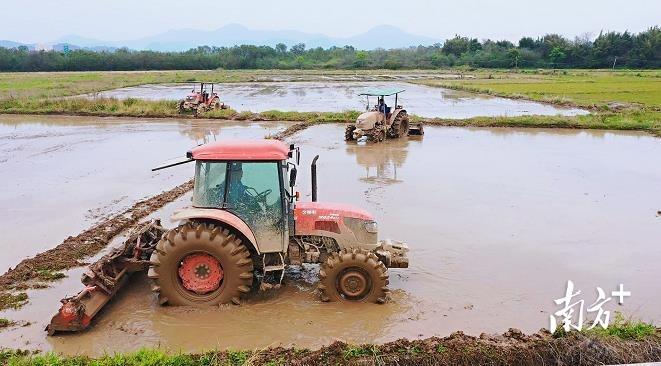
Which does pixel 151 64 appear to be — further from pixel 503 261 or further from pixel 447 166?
pixel 503 261

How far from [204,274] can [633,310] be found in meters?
5.32

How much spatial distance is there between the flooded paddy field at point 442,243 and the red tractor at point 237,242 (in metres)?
0.24

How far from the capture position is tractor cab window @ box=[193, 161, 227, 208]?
21.6 feet

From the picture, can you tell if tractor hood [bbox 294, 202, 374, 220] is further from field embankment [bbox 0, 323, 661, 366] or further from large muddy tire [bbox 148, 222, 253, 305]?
field embankment [bbox 0, 323, 661, 366]

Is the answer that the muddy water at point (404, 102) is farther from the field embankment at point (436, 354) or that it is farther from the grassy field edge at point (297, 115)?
the field embankment at point (436, 354)

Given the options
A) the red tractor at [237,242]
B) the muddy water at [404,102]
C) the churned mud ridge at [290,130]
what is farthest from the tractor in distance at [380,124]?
the red tractor at [237,242]

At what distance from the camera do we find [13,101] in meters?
30.5

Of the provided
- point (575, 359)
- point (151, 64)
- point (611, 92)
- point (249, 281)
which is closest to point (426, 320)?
point (575, 359)

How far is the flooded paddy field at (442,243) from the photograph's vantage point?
20.8 ft

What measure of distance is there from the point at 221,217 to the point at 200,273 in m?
0.81

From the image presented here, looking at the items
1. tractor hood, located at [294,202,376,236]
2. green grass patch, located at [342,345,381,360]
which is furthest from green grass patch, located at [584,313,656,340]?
tractor hood, located at [294,202,376,236]

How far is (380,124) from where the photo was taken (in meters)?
20.2

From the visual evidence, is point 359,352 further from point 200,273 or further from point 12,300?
point 12,300

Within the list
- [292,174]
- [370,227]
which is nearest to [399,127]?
[370,227]
